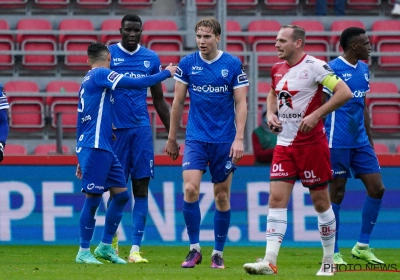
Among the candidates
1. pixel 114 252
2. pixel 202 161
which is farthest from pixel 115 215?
pixel 202 161

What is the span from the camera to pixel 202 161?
920 centimetres

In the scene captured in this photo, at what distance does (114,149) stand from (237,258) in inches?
77.7

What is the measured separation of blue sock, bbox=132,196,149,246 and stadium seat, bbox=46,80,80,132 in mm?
3780

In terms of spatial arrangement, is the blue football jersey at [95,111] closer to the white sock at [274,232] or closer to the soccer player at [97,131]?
the soccer player at [97,131]

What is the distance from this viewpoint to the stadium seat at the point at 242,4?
17953mm

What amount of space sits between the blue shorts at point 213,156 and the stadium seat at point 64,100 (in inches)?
189

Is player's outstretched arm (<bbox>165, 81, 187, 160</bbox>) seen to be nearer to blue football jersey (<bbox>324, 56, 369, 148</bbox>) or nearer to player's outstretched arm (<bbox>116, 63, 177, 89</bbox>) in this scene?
player's outstretched arm (<bbox>116, 63, 177, 89</bbox>)

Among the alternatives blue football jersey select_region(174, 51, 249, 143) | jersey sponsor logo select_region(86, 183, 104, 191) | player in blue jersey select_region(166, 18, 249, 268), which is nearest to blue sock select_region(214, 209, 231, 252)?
player in blue jersey select_region(166, 18, 249, 268)

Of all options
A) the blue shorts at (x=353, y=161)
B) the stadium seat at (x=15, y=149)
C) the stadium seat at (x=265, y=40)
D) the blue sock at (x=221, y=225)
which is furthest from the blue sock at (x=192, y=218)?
the stadium seat at (x=265, y=40)

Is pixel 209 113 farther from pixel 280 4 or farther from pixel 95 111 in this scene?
pixel 280 4

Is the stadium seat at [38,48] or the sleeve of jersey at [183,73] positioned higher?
the sleeve of jersey at [183,73]

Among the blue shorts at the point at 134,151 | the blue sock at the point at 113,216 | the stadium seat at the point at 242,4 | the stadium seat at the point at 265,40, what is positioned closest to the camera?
the blue sock at the point at 113,216

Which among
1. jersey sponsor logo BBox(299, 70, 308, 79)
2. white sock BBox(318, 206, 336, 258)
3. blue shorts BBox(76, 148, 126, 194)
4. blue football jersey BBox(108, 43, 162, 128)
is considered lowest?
white sock BBox(318, 206, 336, 258)

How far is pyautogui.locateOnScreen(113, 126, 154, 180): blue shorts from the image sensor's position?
404 inches
